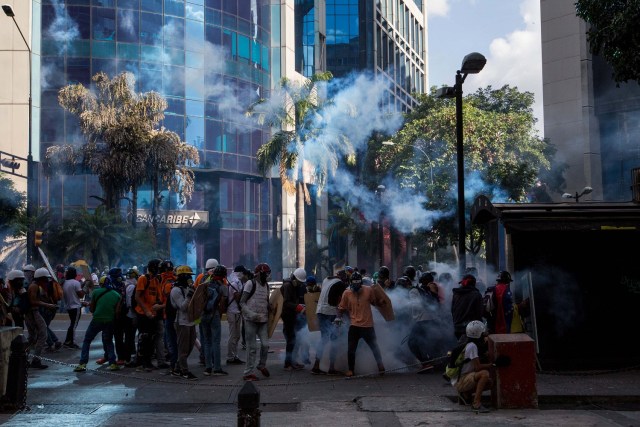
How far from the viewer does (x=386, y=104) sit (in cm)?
7275

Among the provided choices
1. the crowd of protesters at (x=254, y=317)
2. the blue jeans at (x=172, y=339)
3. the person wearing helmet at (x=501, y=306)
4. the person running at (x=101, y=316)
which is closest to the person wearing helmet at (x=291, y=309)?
the crowd of protesters at (x=254, y=317)

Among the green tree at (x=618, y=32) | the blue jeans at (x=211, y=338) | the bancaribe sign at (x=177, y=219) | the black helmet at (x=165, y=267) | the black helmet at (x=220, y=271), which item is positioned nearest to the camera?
the blue jeans at (x=211, y=338)

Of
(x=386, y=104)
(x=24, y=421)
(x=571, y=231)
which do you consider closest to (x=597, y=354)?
(x=571, y=231)

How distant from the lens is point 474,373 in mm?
8758

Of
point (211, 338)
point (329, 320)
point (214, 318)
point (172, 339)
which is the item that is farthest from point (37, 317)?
point (329, 320)

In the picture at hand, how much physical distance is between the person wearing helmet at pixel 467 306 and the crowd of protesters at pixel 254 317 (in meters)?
0.01

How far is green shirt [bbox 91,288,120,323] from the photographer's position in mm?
11734

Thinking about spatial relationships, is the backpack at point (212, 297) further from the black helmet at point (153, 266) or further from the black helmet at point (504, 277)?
the black helmet at point (504, 277)

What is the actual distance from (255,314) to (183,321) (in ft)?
3.39

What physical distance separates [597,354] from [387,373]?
323cm

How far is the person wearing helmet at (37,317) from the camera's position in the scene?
1233 centimetres

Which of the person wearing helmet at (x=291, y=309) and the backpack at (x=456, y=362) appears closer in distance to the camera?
the backpack at (x=456, y=362)

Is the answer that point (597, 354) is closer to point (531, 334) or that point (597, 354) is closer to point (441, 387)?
point (531, 334)

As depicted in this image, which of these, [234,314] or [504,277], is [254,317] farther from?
[504,277]
